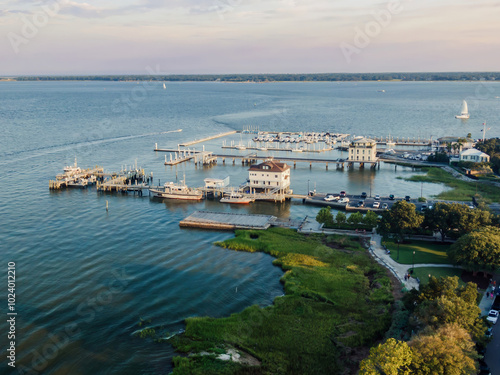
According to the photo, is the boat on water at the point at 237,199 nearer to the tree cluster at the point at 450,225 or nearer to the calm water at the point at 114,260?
the calm water at the point at 114,260

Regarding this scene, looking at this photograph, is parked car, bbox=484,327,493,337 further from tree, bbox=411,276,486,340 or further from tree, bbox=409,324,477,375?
tree, bbox=409,324,477,375

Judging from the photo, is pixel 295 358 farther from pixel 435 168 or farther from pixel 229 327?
pixel 435 168

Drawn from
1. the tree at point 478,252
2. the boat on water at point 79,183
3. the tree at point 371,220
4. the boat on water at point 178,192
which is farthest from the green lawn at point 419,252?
the boat on water at point 79,183

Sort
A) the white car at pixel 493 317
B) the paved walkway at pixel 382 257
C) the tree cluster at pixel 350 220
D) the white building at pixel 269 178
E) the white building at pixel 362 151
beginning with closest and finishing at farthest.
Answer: the white car at pixel 493 317 → the paved walkway at pixel 382 257 → the tree cluster at pixel 350 220 → the white building at pixel 269 178 → the white building at pixel 362 151

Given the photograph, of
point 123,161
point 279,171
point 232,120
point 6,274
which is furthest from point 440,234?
point 232,120

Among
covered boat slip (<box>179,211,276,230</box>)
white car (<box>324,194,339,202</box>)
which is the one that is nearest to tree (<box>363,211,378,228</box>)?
covered boat slip (<box>179,211,276,230</box>)

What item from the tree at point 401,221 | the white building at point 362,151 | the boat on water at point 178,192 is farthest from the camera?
the white building at point 362,151

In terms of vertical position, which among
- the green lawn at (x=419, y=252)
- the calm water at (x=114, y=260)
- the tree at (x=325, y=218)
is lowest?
the calm water at (x=114, y=260)
